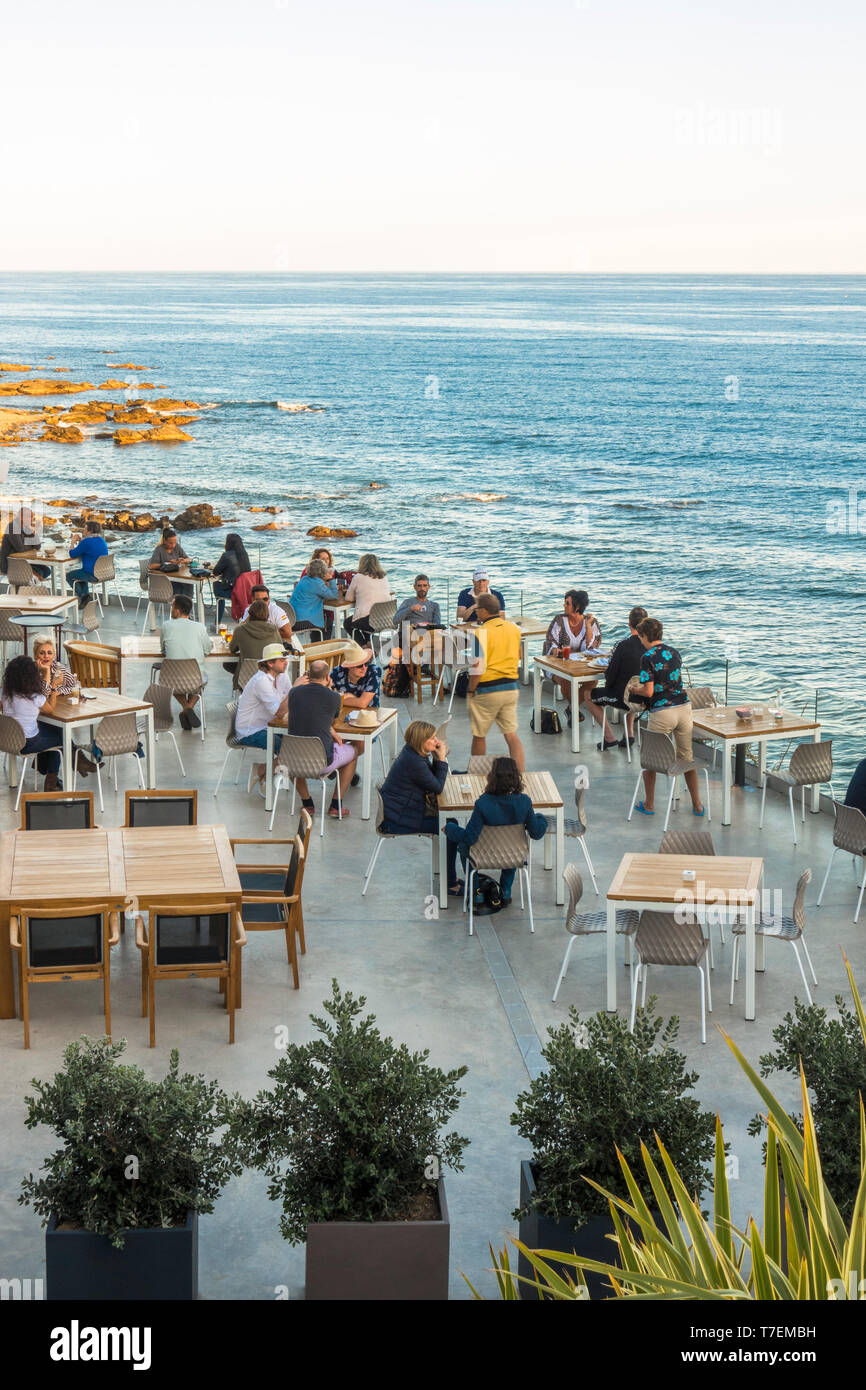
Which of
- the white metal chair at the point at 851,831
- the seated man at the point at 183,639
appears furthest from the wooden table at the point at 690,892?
the seated man at the point at 183,639

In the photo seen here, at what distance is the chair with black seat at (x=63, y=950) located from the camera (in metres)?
7.28

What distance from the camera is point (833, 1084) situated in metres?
5.20

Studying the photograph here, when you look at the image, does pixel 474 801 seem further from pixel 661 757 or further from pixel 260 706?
pixel 260 706

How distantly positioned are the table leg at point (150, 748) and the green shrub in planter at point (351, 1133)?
6.25 metres

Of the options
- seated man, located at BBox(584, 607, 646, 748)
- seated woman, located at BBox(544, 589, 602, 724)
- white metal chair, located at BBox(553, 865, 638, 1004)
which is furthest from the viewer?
seated woman, located at BBox(544, 589, 602, 724)

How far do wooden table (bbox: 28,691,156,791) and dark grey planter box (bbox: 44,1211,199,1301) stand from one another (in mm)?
6384

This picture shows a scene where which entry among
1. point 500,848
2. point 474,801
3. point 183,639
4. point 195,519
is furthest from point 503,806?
point 195,519

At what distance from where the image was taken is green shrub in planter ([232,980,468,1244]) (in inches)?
192

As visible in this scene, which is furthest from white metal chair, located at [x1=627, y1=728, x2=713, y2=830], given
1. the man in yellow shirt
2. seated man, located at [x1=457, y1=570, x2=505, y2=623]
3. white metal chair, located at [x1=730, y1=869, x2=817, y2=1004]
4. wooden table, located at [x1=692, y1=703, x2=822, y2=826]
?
seated man, located at [x1=457, y1=570, x2=505, y2=623]

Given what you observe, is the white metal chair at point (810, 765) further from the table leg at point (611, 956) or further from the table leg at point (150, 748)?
the table leg at point (150, 748)

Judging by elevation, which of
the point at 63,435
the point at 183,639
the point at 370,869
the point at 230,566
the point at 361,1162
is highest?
the point at 63,435

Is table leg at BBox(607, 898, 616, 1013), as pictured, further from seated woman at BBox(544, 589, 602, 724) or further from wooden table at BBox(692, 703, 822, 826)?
seated woman at BBox(544, 589, 602, 724)

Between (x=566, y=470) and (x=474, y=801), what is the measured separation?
Answer: 164 feet
